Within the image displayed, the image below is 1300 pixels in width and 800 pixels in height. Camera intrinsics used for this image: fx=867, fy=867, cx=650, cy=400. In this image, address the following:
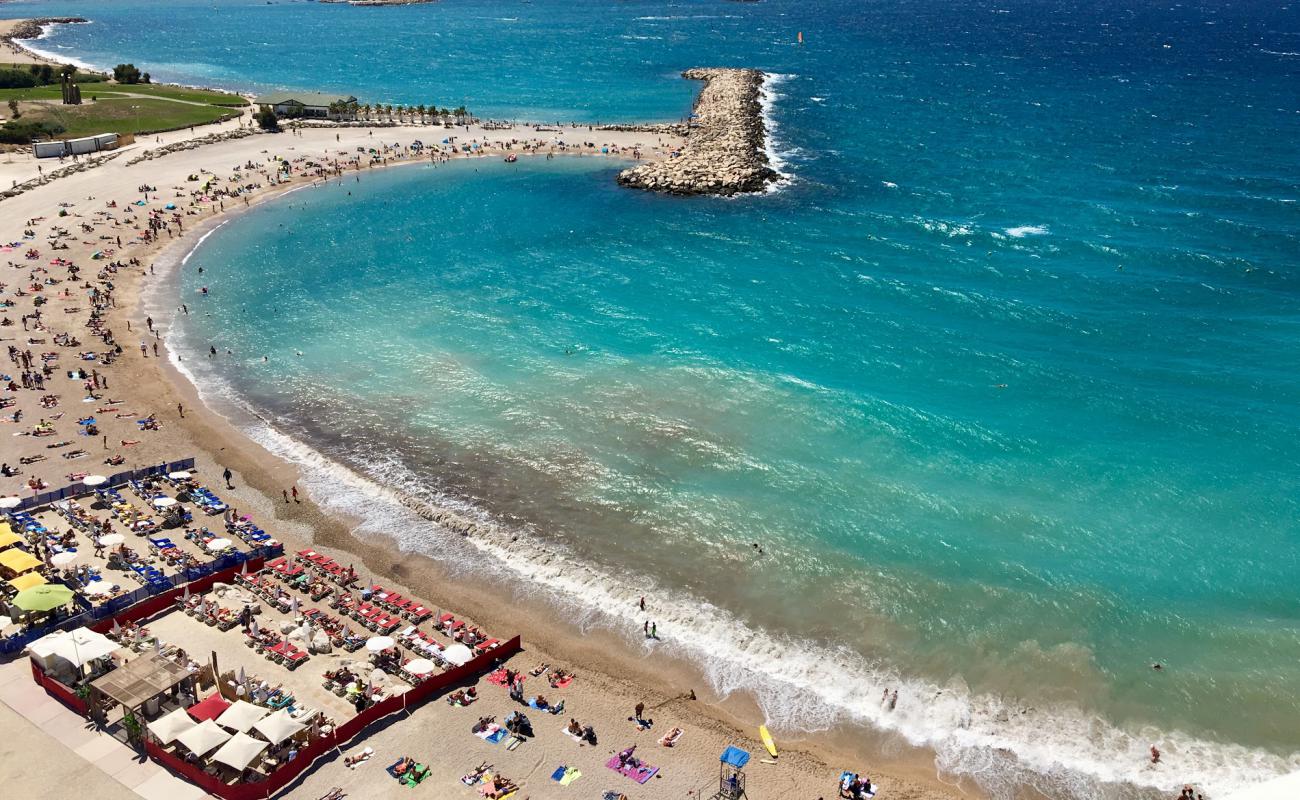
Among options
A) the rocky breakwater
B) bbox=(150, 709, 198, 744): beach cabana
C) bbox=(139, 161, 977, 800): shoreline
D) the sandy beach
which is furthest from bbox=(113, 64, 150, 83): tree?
bbox=(150, 709, 198, 744): beach cabana

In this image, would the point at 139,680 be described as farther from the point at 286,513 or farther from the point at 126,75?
the point at 126,75

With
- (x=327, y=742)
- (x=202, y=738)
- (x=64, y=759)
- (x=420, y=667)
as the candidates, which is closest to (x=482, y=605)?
(x=420, y=667)

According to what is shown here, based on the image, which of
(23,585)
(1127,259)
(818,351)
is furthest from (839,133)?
(23,585)

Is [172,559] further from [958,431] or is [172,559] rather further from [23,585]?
[958,431]

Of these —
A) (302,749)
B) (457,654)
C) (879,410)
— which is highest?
(879,410)

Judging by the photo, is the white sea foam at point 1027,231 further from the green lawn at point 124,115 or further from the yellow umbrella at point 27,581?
the green lawn at point 124,115

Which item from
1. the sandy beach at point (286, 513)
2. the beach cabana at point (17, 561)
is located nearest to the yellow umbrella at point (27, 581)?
the beach cabana at point (17, 561)
